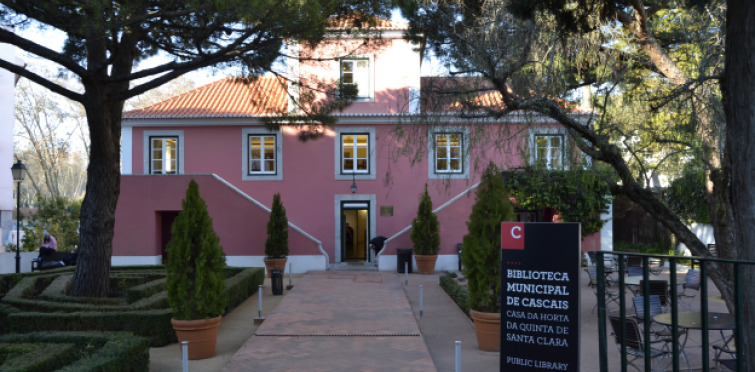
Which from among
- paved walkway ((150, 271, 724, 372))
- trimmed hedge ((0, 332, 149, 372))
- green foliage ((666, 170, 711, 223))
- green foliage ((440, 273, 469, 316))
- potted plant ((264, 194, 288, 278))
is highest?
green foliage ((666, 170, 711, 223))

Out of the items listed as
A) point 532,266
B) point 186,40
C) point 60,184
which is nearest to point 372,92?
point 186,40

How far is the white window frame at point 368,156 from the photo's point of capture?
72.4 feet

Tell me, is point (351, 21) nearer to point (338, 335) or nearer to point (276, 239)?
point (338, 335)

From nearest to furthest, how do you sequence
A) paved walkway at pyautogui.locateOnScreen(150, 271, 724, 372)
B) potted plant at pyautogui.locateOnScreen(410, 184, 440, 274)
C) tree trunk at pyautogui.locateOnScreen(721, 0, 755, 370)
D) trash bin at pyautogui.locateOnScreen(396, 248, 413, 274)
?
tree trunk at pyautogui.locateOnScreen(721, 0, 755, 370) → paved walkway at pyautogui.locateOnScreen(150, 271, 724, 372) → trash bin at pyautogui.locateOnScreen(396, 248, 413, 274) → potted plant at pyautogui.locateOnScreen(410, 184, 440, 274)

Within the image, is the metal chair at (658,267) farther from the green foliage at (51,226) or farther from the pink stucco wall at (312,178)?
the green foliage at (51,226)

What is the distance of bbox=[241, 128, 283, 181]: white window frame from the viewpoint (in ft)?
72.7

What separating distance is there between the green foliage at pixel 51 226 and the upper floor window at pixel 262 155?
27.5 ft

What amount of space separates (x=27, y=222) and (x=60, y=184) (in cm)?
2852

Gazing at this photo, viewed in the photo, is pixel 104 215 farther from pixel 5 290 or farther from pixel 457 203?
pixel 457 203

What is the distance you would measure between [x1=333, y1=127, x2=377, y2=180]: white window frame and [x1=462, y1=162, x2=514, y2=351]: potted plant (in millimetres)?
12383

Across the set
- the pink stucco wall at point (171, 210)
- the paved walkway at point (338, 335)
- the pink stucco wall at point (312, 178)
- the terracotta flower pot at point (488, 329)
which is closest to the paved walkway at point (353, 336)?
the paved walkway at point (338, 335)

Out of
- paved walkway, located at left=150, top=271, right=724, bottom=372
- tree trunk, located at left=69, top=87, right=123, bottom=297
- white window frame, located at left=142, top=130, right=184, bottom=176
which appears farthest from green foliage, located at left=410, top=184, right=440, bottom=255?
tree trunk, located at left=69, top=87, right=123, bottom=297

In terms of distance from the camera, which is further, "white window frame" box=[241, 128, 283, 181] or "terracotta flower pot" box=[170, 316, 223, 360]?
"white window frame" box=[241, 128, 283, 181]

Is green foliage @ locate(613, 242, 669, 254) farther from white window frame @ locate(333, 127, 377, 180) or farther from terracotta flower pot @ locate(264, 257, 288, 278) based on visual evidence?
terracotta flower pot @ locate(264, 257, 288, 278)
